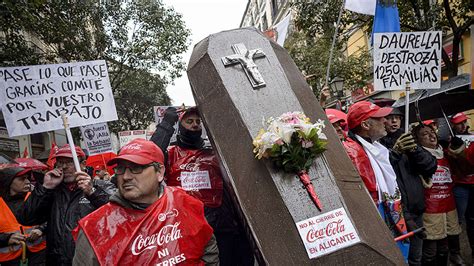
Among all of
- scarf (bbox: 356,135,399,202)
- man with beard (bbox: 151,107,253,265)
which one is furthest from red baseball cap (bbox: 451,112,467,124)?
man with beard (bbox: 151,107,253,265)

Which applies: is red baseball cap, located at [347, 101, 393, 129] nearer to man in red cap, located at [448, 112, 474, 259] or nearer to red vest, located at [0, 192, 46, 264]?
man in red cap, located at [448, 112, 474, 259]

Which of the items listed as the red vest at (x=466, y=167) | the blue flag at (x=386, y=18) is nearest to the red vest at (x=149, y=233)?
the red vest at (x=466, y=167)

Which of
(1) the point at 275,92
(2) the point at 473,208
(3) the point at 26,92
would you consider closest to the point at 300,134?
(1) the point at 275,92

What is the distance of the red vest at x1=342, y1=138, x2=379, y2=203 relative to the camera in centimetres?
326

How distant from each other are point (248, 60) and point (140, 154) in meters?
1.43

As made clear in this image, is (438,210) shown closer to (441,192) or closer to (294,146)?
(441,192)

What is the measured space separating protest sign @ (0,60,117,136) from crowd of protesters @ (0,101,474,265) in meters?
0.32

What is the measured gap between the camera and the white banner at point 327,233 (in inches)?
91.3

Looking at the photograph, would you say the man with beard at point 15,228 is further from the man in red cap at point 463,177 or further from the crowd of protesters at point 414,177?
the man in red cap at point 463,177

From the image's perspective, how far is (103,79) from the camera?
370 cm

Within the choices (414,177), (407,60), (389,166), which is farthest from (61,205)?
(407,60)

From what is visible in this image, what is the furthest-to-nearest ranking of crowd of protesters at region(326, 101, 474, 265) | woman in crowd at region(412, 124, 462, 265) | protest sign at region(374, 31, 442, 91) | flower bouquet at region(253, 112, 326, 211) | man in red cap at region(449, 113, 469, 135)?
man in red cap at region(449, 113, 469, 135) → protest sign at region(374, 31, 442, 91) → woman in crowd at region(412, 124, 462, 265) → crowd of protesters at region(326, 101, 474, 265) → flower bouquet at region(253, 112, 326, 211)

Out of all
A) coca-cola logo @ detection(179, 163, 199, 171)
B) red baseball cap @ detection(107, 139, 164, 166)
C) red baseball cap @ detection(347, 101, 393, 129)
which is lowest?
red baseball cap @ detection(347, 101, 393, 129)

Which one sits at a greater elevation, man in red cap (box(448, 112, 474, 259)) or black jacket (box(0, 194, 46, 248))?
black jacket (box(0, 194, 46, 248))
